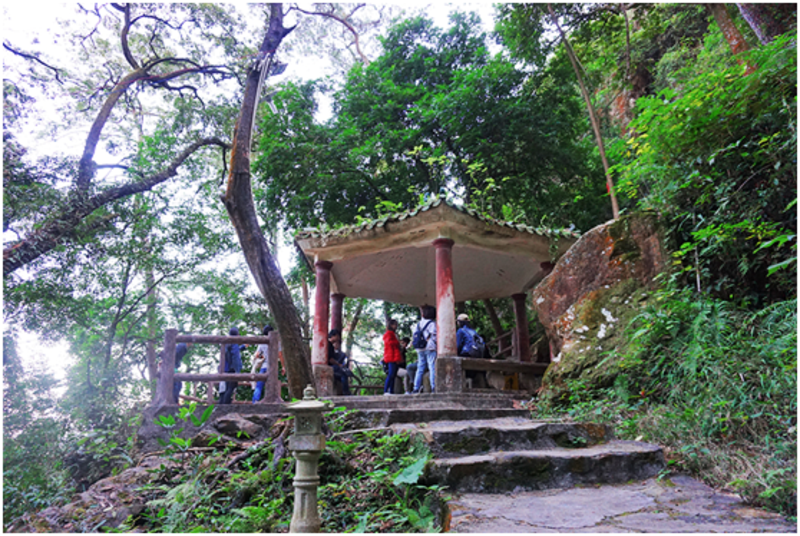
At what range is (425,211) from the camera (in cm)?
729

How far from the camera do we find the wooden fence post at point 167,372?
625 cm

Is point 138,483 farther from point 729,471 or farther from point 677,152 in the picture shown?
point 677,152

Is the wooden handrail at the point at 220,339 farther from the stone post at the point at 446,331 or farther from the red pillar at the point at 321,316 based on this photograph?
the stone post at the point at 446,331

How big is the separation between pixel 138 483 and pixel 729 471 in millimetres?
4963

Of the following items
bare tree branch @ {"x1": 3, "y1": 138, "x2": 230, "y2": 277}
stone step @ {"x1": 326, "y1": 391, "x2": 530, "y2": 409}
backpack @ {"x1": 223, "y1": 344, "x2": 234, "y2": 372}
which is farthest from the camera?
backpack @ {"x1": 223, "y1": 344, "x2": 234, "y2": 372}

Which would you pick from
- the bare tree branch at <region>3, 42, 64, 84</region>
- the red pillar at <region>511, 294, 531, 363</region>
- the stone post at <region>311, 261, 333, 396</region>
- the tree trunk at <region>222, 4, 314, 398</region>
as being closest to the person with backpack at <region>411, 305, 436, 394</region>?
the stone post at <region>311, 261, 333, 396</region>

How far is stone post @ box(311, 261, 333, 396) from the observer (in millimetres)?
7527

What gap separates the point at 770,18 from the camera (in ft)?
19.1

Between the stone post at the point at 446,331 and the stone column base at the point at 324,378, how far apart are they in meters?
1.84

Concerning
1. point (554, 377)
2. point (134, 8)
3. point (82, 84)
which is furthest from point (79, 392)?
point (554, 377)

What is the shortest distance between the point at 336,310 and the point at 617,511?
736cm

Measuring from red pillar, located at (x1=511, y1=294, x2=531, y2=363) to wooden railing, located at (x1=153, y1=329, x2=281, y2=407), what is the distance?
4.92m

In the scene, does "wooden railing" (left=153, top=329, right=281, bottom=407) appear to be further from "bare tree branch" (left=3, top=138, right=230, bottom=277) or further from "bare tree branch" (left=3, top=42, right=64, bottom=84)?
"bare tree branch" (left=3, top=42, right=64, bottom=84)

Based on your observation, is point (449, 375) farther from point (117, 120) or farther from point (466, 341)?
point (117, 120)
